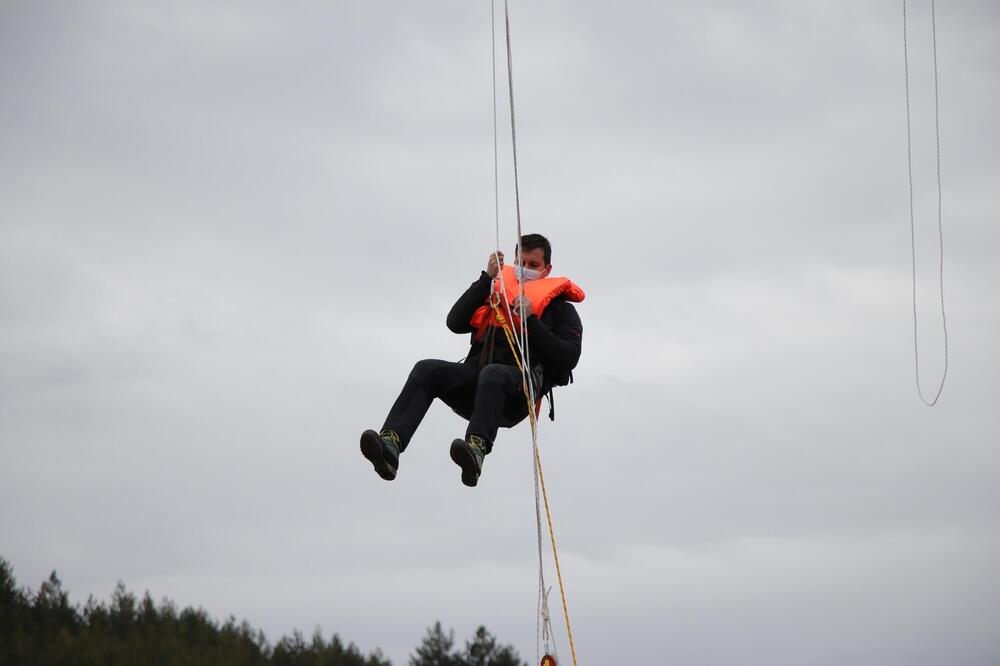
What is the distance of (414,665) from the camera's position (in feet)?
142

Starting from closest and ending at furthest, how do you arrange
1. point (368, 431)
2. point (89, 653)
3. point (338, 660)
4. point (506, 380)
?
point (368, 431) → point (506, 380) → point (89, 653) → point (338, 660)

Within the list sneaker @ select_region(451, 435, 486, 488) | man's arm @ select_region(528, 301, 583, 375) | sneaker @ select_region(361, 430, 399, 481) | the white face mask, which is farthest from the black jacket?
sneaker @ select_region(361, 430, 399, 481)

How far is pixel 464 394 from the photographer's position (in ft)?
27.3

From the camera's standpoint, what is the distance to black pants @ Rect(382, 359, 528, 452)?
7879 mm

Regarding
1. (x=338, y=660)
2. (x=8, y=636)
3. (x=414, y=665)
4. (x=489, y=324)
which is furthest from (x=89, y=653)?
(x=489, y=324)

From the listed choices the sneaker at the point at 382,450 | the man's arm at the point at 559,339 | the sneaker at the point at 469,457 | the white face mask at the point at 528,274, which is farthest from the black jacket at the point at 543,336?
the sneaker at the point at 382,450

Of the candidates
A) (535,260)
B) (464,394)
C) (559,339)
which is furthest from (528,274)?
(464,394)

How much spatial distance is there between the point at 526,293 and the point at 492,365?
1.78 ft

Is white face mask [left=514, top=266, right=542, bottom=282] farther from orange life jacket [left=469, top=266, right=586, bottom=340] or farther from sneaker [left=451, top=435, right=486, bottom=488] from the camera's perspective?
sneaker [left=451, top=435, right=486, bottom=488]

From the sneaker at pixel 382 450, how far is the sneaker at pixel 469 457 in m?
0.35

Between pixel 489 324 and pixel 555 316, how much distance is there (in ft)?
1.38

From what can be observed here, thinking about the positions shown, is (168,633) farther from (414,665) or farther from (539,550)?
(539,550)

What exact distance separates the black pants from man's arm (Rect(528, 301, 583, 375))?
216mm

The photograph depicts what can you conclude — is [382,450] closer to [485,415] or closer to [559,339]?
Answer: [485,415]
